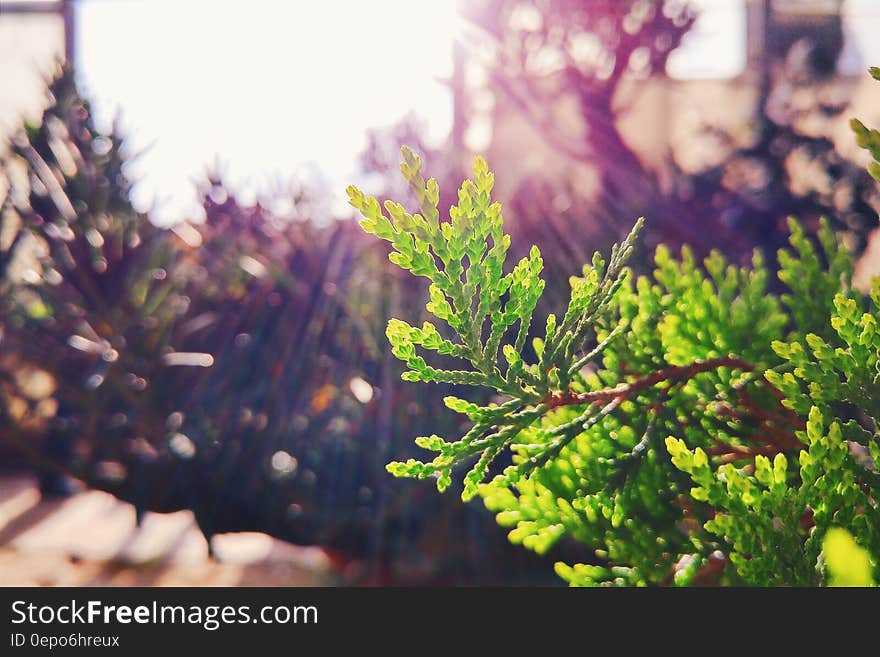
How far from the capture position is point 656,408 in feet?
2.19

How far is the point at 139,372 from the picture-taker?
2312mm

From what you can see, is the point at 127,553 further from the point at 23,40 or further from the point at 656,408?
the point at 23,40

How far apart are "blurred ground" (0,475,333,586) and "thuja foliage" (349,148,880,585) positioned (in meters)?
2.46

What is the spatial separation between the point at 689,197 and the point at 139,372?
2.99m

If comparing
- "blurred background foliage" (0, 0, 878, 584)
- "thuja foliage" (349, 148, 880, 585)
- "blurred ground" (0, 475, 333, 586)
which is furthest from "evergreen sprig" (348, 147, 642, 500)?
"blurred ground" (0, 475, 333, 586)

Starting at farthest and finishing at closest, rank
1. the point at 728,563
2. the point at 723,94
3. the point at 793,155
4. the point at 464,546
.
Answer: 1. the point at 723,94
2. the point at 793,155
3. the point at 464,546
4. the point at 728,563

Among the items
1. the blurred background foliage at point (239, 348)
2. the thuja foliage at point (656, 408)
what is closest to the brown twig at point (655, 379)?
the thuja foliage at point (656, 408)

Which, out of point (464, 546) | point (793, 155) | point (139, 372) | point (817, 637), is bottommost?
point (817, 637)

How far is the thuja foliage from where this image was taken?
1.70 ft

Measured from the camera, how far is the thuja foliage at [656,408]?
0.52m

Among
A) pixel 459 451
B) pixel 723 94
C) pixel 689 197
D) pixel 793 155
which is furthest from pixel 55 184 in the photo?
pixel 723 94

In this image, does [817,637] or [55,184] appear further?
[55,184]

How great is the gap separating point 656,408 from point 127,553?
3609 mm

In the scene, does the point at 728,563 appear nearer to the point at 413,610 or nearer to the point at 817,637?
the point at 817,637
